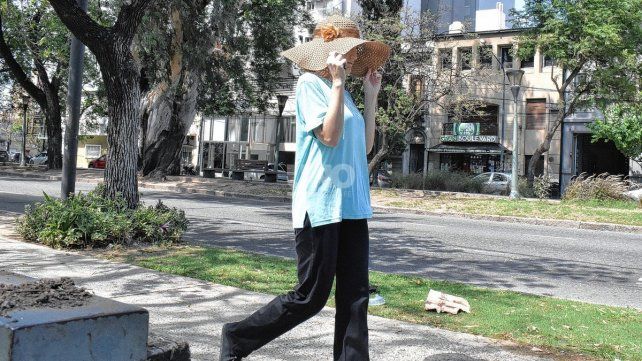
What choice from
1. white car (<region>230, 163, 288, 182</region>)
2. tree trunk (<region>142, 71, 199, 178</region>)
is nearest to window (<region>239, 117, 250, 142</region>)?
white car (<region>230, 163, 288, 182</region>)

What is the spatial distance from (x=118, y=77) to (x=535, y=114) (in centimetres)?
3366

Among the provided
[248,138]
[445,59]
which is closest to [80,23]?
[445,59]

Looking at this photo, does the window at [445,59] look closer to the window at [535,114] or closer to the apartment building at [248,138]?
the window at [535,114]

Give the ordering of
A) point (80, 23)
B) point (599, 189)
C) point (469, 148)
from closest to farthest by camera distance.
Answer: point (80, 23), point (599, 189), point (469, 148)

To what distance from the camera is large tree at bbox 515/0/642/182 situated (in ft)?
83.0

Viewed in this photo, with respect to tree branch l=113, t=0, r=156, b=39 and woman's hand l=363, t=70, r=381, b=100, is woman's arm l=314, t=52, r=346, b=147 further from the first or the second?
tree branch l=113, t=0, r=156, b=39

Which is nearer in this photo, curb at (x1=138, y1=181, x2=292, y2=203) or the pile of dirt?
the pile of dirt

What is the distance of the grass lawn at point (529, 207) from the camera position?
16281 millimetres

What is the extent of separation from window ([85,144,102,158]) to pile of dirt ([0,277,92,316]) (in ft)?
213

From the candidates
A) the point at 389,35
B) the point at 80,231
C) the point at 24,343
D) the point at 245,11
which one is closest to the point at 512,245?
the point at 80,231

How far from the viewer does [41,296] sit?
2.03 metres

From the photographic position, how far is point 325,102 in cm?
287

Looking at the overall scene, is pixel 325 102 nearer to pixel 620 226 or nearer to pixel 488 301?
pixel 488 301

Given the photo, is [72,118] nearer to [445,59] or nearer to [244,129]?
[445,59]
